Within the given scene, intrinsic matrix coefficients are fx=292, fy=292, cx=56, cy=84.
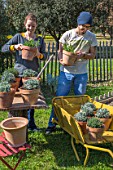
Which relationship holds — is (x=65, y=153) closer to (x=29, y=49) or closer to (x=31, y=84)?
(x=31, y=84)

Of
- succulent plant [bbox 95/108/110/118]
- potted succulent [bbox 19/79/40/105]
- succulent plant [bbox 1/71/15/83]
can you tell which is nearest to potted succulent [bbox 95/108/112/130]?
succulent plant [bbox 95/108/110/118]

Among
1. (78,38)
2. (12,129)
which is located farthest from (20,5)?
(12,129)

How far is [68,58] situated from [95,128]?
1.13 metres

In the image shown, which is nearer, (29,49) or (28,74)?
(29,49)

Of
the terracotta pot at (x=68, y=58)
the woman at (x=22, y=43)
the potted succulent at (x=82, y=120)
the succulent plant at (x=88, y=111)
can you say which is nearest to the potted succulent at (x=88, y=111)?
the succulent plant at (x=88, y=111)

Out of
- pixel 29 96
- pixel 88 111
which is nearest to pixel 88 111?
pixel 88 111

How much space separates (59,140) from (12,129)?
162 centimetres

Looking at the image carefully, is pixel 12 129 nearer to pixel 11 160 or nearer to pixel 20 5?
pixel 11 160

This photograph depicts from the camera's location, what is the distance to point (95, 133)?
3764 mm

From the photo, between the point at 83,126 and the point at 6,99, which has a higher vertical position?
the point at 6,99

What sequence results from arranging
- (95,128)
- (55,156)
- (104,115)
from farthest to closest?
(55,156), (104,115), (95,128)

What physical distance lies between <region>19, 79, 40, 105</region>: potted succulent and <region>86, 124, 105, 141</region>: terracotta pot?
0.81 meters

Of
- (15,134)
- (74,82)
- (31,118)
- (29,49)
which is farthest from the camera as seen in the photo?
(31,118)

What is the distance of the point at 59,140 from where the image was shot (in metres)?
4.75
